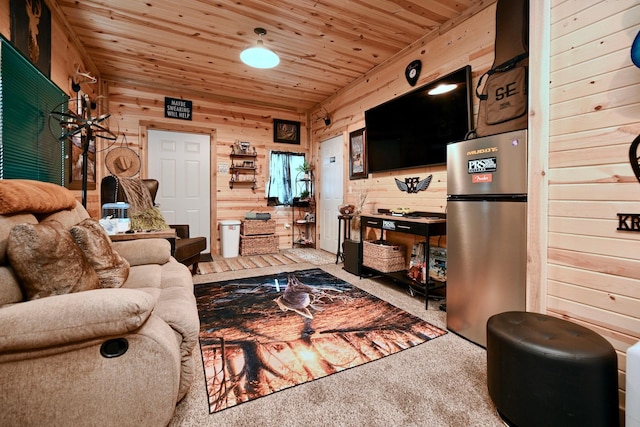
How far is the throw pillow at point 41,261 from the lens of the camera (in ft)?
3.52

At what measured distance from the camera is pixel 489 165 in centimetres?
183

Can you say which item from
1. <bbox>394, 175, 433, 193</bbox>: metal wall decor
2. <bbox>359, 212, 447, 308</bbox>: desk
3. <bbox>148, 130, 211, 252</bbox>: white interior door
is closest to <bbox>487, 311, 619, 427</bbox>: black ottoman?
<bbox>359, 212, 447, 308</bbox>: desk

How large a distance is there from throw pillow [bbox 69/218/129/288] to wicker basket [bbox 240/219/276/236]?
3.11 metres

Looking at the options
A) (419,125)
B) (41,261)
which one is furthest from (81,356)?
(419,125)

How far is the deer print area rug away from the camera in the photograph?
155 centimetres

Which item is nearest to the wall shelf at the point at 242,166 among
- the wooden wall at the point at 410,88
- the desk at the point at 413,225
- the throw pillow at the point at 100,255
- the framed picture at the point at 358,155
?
the wooden wall at the point at 410,88

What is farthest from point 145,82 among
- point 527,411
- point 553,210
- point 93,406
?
point 527,411

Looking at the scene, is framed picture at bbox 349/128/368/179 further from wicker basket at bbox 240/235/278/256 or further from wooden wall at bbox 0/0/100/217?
wooden wall at bbox 0/0/100/217

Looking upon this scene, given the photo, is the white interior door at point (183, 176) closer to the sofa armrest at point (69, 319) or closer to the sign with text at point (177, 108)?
the sign with text at point (177, 108)

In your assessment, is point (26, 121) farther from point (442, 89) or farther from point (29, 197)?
point (442, 89)

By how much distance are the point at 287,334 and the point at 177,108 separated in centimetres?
410

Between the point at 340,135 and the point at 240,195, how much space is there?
203 cm

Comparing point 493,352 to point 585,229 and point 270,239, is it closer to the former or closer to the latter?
point 585,229

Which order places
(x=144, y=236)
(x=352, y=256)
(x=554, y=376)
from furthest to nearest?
(x=352, y=256)
(x=144, y=236)
(x=554, y=376)
